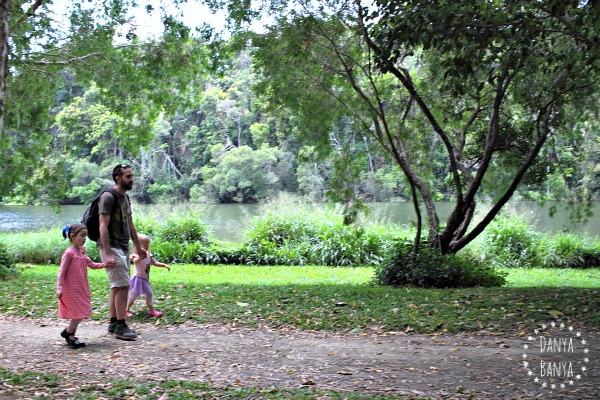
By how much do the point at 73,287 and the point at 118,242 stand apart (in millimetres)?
632

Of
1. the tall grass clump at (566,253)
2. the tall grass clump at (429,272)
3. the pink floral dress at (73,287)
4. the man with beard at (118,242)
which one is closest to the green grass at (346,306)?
the tall grass clump at (429,272)

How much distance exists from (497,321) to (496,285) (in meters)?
3.50

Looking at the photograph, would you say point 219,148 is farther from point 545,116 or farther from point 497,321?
point 497,321

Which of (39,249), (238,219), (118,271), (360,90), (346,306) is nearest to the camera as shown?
(118,271)

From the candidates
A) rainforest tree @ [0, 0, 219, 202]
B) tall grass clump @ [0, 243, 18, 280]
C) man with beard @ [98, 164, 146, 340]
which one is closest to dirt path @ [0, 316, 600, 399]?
man with beard @ [98, 164, 146, 340]

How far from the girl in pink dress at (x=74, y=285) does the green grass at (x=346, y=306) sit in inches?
50.3

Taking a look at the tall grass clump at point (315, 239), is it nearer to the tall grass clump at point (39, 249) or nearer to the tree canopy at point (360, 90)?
the tree canopy at point (360, 90)

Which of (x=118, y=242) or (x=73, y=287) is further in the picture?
(x=118, y=242)

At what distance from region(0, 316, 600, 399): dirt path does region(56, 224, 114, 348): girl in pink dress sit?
319 millimetres

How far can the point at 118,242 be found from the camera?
19.9 ft

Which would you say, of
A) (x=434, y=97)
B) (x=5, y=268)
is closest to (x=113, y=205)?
(x=5, y=268)

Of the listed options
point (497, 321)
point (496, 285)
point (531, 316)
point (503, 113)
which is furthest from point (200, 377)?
point (503, 113)

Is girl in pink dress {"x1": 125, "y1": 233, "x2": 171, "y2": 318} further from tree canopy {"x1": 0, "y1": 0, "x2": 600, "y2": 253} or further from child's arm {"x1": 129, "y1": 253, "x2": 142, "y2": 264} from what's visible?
tree canopy {"x1": 0, "y1": 0, "x2": 600, "y2": 253}

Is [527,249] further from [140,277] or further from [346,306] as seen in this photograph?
[140,277]
